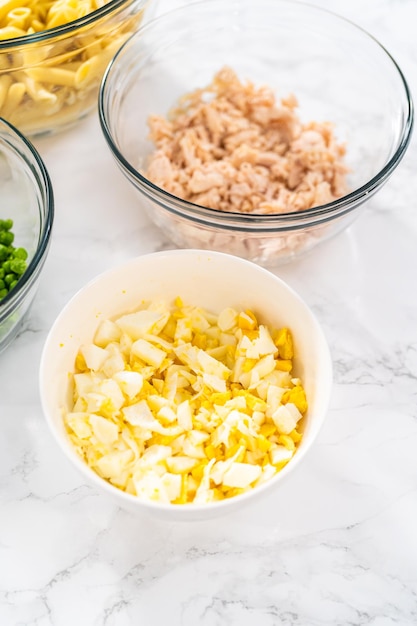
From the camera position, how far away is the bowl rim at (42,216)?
4.20ft

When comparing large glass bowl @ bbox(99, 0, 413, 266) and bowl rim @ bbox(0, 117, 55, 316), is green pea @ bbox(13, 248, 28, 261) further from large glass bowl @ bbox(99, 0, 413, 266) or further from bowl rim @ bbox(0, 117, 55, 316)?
large glass bowl @ bbox(99, 0, 413, 266)

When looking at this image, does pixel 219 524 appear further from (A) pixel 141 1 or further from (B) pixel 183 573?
(A) pixel 141 1

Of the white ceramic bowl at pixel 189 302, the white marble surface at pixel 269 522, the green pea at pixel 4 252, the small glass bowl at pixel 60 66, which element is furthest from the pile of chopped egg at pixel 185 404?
the small glass bowl at pixel 60 66

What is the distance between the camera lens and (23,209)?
1.62m

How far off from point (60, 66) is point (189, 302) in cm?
62

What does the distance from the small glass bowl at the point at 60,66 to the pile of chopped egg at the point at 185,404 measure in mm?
595

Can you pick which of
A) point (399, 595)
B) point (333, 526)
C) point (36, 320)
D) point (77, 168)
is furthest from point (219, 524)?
point (77, 168)

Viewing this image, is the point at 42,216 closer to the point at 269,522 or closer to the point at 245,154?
the point at 245,154

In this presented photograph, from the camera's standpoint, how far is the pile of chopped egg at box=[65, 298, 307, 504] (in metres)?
1.17

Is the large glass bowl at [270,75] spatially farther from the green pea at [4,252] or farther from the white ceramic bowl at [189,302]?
the green pea at [4,252]

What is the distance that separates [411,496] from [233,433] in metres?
0.38

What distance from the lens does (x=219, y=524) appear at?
1283mm

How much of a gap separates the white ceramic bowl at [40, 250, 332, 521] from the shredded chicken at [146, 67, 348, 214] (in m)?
0.24

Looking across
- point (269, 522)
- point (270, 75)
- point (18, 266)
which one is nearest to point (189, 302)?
point (18, 266)
